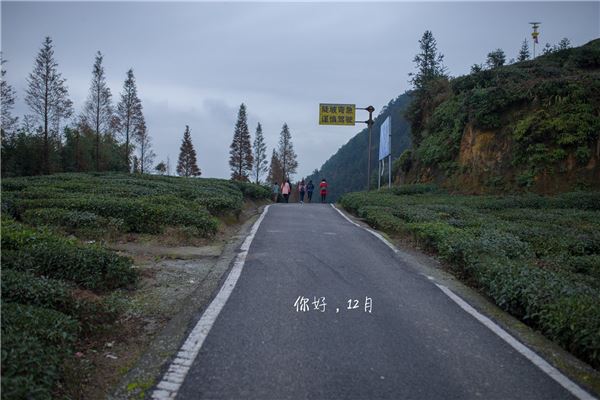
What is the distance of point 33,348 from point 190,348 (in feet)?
4.43

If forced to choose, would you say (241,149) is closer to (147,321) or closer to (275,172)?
(275,172)

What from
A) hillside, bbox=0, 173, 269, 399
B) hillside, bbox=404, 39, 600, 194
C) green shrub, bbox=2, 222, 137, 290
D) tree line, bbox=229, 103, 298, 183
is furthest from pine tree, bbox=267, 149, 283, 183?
green shrub, bbox=2, 222, 137, 290

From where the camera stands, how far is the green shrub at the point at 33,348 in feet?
9.00

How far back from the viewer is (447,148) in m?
24.5

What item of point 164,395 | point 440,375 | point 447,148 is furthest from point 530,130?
point 164,395

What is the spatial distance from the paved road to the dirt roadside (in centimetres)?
39

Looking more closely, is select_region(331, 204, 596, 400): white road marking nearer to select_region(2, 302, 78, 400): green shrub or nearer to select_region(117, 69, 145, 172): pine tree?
select_region(2, 302, 78, 400): green shrub

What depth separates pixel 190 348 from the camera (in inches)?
159

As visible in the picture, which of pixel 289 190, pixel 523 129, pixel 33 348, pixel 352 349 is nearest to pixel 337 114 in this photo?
pixel 289 190

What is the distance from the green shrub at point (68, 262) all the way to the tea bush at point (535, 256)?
5.20 meters

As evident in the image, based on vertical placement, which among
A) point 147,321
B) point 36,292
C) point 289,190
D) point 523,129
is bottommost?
point 147,321

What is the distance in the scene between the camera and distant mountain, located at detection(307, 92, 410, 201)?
10162cm

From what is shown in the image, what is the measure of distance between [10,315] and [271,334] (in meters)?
2.33

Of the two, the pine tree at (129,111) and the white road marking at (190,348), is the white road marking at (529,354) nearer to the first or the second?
the white road marking at (190,348)
